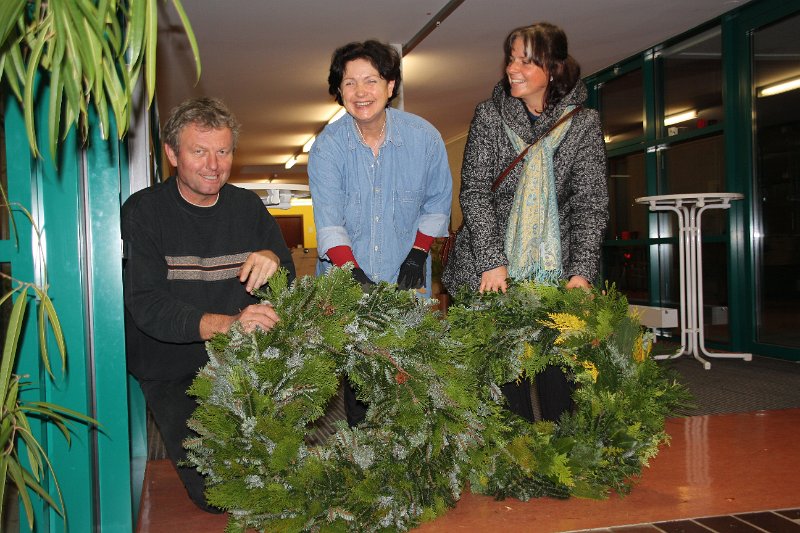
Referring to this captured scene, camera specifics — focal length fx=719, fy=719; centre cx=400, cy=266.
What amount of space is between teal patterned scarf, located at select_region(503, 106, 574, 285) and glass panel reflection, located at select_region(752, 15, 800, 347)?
163 inches

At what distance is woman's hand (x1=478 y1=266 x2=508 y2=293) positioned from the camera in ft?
8.06

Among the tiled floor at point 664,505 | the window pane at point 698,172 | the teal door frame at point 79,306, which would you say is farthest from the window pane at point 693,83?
the teal door frame at point 79,306

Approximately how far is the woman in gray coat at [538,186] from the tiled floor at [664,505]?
0.39 m

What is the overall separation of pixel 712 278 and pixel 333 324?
18.5ft

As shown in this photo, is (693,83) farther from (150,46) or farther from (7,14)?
(7,14)

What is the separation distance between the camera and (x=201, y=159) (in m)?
2.39

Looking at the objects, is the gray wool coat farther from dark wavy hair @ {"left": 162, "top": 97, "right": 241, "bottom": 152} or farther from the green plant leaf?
the green plant leaf

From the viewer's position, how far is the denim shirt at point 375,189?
8.24ft

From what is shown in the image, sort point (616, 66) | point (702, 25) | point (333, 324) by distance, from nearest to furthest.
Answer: point (333, 324)
point (702, 25)
point (616, 66)

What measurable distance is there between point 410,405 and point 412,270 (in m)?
0.67

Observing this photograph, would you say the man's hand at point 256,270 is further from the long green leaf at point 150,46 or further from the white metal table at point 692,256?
the white metal table at point 692,256

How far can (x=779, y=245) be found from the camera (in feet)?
19.5

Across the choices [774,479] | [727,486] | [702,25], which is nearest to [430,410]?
[727,486]

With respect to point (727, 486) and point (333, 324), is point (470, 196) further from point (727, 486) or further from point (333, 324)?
point (727, 486)
